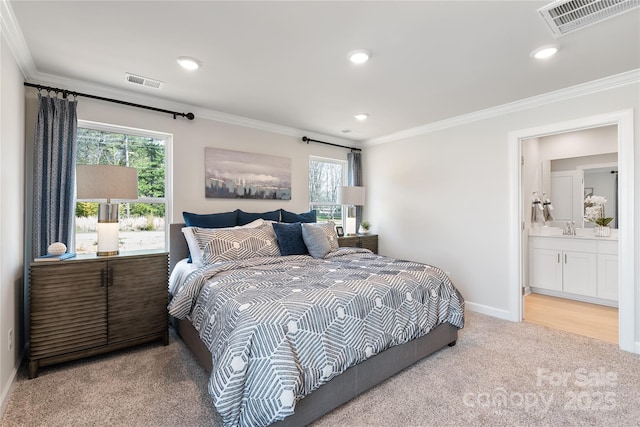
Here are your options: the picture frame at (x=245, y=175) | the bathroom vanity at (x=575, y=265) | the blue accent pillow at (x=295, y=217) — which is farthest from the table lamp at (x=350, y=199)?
the bathroom vanity at (x=575, y=265)

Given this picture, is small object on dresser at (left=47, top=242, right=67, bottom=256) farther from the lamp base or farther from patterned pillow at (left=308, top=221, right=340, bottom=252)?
patterned pillow at (left=308, top=221, right=340, bottom=252)

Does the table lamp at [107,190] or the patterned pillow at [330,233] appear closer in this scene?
the table lamp at [107,190]

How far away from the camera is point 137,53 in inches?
90.8

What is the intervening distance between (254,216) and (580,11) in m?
3.22

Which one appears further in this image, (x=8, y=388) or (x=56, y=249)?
(x=56, y=249)

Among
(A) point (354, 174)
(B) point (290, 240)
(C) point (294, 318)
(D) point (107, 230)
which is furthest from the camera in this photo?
(A) point (354, 174)

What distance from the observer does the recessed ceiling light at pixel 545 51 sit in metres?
2.19

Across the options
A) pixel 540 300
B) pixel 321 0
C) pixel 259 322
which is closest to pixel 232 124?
pixel 321 0

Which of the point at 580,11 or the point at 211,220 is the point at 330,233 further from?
the point at 580,11

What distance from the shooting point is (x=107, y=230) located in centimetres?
256

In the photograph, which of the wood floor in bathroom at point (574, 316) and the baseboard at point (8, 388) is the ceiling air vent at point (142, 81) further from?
the wood floor in bathroom at point (574, 316)

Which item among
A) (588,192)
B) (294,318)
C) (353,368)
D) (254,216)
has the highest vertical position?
(588,192)

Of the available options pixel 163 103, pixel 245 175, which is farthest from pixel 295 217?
pixel 163 103

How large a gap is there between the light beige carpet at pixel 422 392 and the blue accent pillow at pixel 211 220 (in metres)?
1.19
